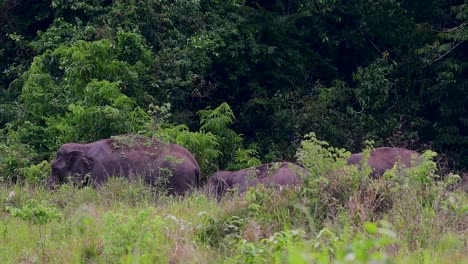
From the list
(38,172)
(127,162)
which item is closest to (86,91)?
(38,172)

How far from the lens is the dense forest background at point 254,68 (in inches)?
697

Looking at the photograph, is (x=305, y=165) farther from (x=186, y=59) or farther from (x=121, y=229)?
(x=186, y=59)

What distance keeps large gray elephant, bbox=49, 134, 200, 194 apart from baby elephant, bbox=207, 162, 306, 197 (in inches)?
17.8

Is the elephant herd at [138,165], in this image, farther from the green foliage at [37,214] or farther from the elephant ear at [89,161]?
the green foliage at [37,214]

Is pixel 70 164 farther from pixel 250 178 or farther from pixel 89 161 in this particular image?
pixel 250 178

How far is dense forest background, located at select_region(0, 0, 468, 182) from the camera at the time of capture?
17703 millimetres

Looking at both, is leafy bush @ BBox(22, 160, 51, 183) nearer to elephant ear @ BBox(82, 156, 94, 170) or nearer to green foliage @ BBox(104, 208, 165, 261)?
elephant ear @ BBox(82, 156, 94, 170)

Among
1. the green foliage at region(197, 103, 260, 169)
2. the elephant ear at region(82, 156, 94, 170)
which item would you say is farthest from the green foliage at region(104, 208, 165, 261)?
the green foliage at region(197, 103, 260, 169)

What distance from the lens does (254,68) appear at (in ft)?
71.6

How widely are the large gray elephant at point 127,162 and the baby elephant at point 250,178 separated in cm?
45

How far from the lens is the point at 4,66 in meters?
21.7

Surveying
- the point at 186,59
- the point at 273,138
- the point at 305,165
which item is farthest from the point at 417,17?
the point at 305,165

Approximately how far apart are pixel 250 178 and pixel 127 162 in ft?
9.11

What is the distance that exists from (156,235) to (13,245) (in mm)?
1647
